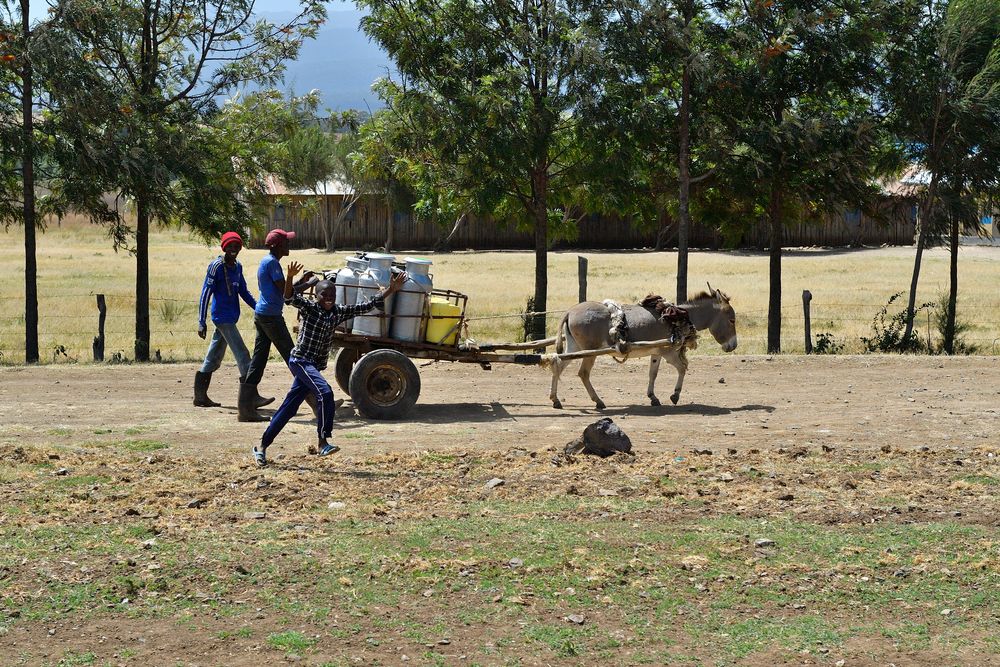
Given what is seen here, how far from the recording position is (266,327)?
13.3 m

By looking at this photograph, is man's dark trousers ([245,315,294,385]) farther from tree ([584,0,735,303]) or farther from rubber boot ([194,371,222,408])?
tree ([584,0,735,303])

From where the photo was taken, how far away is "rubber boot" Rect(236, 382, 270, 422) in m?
13.5

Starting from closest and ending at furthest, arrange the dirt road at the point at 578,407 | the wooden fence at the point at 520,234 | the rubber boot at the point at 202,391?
the dirt road at the point at 578,407 → the rubber boot at the point at 202,391 → the wooden fence at the point at 520,234

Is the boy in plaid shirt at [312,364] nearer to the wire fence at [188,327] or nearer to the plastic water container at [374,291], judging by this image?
the plastic water container at [374,291]

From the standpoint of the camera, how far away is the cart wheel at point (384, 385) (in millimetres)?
13852

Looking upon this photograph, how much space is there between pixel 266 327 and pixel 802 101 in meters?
14.4

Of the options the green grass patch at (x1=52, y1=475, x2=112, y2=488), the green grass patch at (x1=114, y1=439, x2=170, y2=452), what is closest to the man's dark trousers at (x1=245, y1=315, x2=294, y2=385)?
the green grass patch at (x1=114, y1=439, x2=170, y2=452)

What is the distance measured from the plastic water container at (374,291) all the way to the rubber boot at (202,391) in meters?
2.28

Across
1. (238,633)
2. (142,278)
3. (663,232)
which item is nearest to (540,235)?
(142,278)

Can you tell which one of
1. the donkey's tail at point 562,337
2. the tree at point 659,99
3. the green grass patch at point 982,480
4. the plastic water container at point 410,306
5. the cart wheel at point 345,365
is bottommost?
the green grass patch at point 982,480

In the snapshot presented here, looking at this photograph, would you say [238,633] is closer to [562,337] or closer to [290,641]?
[290,641]

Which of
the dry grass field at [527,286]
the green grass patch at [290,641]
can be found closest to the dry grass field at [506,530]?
the green grass patch at [290,641]

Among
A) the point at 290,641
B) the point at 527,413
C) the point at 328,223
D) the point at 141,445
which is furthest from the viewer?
the point at 328,223

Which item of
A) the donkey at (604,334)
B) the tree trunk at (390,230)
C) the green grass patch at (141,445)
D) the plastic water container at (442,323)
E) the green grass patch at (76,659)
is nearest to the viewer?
the green grass patch at (76,659)
